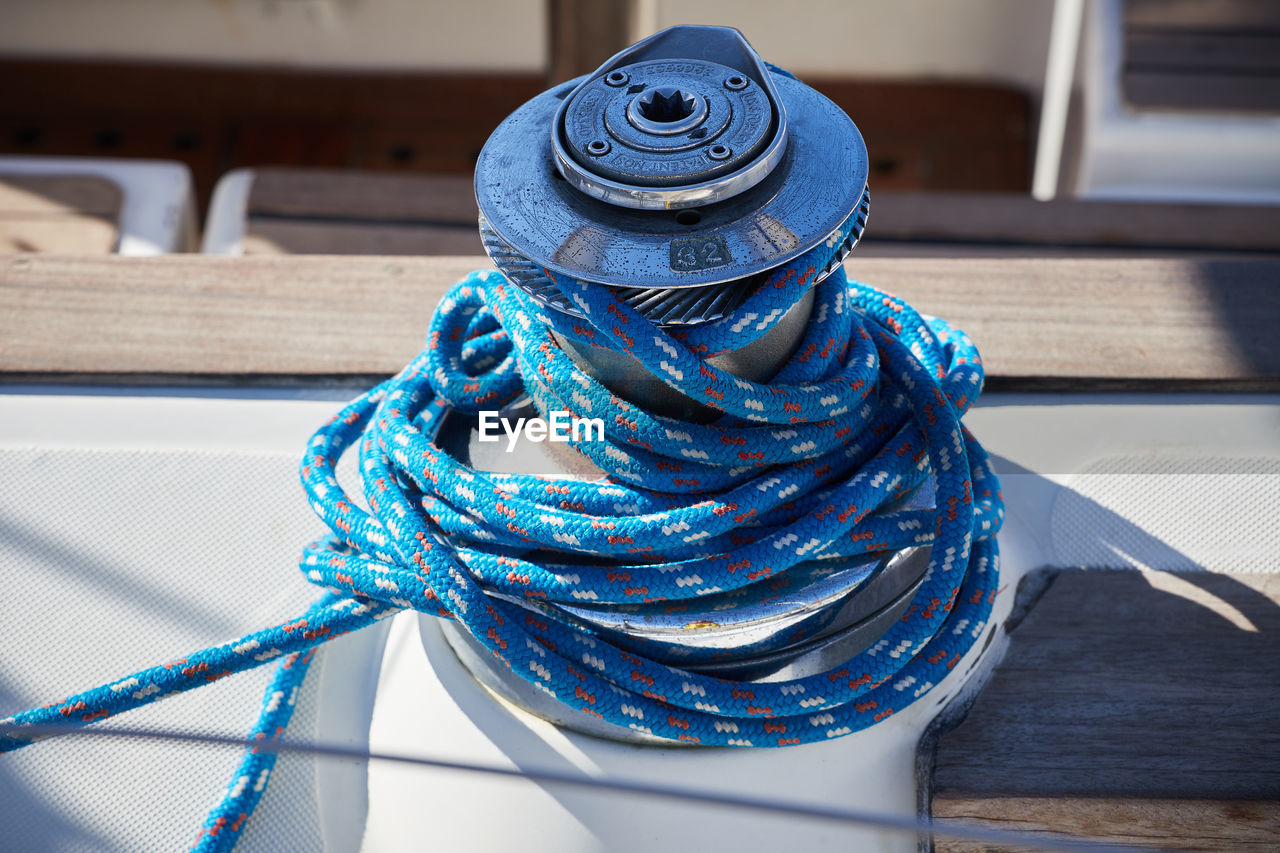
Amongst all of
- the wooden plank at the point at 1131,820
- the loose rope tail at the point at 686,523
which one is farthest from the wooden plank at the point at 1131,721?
the loose rope tail at the point at 686,523

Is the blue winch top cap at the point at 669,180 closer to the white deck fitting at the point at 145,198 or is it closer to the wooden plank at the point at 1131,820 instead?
the wooden plank at the point at 1131,820

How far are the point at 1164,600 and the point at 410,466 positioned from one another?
0.68 m

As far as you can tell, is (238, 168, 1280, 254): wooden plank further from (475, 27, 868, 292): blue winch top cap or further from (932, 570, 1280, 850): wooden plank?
(475, 27, 868, 292): blue winch top cap

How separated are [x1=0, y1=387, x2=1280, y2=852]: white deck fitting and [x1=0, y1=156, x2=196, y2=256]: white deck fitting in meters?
0.84

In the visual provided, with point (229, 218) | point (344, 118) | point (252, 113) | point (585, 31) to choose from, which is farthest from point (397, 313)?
point (252, 113)

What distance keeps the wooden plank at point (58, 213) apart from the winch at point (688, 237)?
139cm

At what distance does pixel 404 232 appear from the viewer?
1.84m

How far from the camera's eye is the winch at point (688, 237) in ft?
2.44

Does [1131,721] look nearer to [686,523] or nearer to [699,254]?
[686,523]

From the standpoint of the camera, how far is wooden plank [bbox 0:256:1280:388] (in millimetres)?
1235

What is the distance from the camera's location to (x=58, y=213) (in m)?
2.03

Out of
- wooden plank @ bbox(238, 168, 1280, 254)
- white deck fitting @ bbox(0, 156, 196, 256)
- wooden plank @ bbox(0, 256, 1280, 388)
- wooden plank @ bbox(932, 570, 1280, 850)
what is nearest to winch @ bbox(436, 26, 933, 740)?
wooden plank @ bbox(932, 570, 1280, 850)

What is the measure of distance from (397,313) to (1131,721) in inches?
34.1

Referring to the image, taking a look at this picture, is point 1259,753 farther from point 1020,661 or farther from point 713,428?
point 713,428
